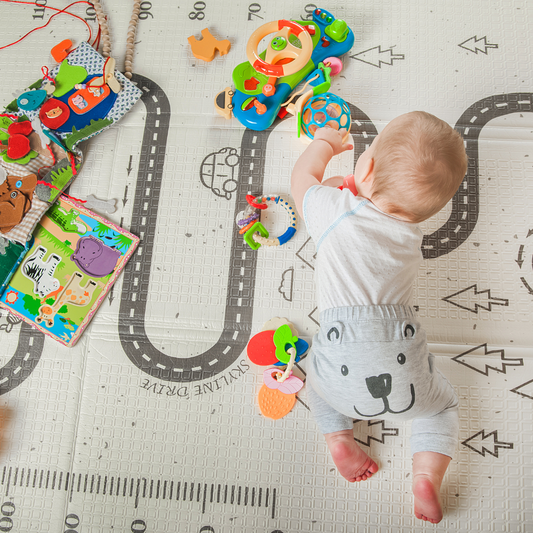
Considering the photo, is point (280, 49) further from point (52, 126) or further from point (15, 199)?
point (15, 199)

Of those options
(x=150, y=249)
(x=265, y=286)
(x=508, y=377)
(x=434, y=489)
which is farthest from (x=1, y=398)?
(x=508, y=377)

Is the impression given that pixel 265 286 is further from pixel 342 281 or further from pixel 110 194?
pixel 110 194

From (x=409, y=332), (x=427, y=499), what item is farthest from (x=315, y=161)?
(x=427, y=499)

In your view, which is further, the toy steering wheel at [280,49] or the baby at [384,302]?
the toy steering wheel at [280,49]

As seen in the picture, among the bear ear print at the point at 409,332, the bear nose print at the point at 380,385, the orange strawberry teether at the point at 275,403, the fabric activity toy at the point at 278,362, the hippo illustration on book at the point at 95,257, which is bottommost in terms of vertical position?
the orange strawberry teether at the point at 275,403

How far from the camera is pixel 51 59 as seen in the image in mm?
820

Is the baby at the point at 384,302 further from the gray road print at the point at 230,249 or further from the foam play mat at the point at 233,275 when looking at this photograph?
the gray road print at the point at 230,249

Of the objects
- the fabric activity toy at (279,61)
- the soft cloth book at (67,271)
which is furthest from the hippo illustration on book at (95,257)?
the fabric activity toy at (279,61)

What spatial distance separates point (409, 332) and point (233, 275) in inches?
12.0

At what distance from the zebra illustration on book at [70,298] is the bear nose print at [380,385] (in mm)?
482

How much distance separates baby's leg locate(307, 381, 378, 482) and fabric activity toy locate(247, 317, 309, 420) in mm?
51

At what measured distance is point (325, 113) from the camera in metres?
0.72

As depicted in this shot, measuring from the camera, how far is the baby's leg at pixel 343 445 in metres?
0.61

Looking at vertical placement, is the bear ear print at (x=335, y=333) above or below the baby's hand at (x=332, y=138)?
below
